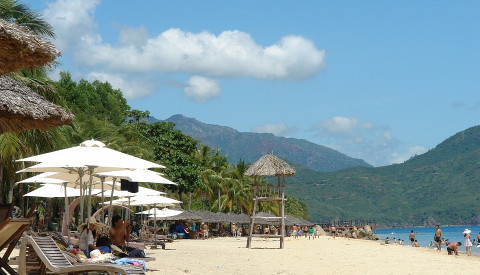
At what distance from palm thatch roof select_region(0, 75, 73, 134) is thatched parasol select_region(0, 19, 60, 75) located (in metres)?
3.07

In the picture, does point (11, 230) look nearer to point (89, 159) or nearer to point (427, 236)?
point (89, 159)

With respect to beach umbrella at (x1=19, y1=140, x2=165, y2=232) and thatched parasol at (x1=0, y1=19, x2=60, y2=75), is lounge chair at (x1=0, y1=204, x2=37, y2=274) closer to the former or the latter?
thatched parasol at (x1=0, y1=19, x2=60, y2=75)

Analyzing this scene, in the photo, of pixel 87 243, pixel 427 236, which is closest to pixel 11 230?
pixel 87 243

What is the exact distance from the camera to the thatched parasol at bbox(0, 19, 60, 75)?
663 cm

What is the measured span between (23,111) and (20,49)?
3.75 metres

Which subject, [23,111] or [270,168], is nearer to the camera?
[23,111]

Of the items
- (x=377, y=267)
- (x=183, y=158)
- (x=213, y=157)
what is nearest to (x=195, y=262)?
(x=377, y=267)

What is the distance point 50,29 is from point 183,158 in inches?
956

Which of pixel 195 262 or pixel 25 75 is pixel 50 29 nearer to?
pixel 25 75

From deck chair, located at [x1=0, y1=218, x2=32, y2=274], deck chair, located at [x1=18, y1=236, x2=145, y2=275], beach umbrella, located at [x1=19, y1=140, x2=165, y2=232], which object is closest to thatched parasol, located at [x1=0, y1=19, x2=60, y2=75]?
deck chair, located at [x1=0, y1=218, x2=32, y2=274]

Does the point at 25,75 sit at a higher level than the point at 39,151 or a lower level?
higher

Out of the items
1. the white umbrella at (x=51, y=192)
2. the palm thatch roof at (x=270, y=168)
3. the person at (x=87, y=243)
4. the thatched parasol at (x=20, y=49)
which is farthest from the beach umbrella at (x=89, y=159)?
the palm thatch roof at (x=270, y=168)

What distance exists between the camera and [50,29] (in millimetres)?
19953

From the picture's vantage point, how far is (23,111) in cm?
1041
